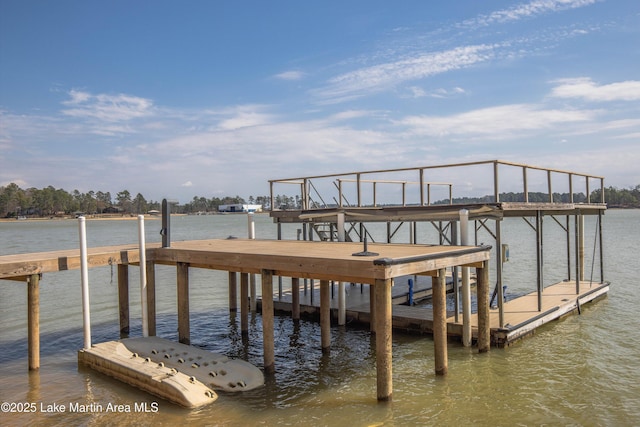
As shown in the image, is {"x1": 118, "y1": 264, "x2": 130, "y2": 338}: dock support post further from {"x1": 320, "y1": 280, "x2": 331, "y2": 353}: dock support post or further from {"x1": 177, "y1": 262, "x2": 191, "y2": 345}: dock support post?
{"x1": 320, "y1": 280, "x2": 331, "y2": 353}: dock support post

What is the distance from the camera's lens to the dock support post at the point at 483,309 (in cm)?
1136

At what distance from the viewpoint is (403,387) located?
10.1 meters

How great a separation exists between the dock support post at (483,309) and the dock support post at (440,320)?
4.80 feet

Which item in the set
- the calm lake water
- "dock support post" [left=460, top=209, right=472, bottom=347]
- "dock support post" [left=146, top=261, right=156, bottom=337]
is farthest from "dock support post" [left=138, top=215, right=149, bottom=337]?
"dock support post" [left=460, top=209, right=472, bottom=347]

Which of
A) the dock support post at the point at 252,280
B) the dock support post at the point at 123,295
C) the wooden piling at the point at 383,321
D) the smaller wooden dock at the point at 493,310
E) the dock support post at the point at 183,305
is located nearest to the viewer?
the wooden piling at the point at 383,321

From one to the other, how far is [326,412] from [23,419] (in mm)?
5526

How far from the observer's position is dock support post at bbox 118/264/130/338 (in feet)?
46.3

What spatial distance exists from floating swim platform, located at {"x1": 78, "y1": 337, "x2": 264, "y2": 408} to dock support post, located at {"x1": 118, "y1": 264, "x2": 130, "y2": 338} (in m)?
2.95

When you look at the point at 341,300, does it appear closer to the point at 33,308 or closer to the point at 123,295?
the point at 123,295

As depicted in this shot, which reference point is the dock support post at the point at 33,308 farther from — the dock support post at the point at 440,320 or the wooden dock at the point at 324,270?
the dock support post at the point at 440,320

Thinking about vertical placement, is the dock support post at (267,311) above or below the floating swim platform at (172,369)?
above

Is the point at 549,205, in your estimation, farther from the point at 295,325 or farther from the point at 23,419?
the point at 23,419

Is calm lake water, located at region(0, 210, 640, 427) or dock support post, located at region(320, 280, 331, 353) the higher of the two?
dock support post, located at region(320, 280, 331, 353)

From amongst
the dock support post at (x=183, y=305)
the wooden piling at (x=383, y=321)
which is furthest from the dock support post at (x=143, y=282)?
the wooden piling at (x=383, y=321)
